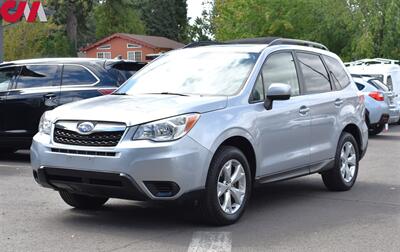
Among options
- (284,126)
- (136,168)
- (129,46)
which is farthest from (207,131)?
(129,46)

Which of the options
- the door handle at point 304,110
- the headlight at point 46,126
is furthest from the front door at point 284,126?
the headlight at point 46,126

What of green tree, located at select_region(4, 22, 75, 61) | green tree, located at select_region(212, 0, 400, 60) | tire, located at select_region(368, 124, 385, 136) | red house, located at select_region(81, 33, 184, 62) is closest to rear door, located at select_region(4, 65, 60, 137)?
tire, located at select_region(368, 124, 385, 136)

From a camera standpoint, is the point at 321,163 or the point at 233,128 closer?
the point at 233,128

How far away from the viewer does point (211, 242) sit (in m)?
5.77

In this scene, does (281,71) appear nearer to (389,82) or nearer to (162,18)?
(389,82)

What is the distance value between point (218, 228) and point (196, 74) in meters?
1.76

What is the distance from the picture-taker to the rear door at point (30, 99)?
10.8 m

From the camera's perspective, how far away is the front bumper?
19.0 ft

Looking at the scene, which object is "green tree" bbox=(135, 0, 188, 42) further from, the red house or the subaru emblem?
the subaru emblem

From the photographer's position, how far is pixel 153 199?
5918mm

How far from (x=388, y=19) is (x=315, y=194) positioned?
26247mm

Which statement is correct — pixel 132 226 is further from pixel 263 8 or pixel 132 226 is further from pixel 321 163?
pixel 263 8

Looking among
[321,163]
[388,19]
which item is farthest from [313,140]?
[388,19]

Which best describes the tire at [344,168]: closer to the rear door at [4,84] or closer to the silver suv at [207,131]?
the silver suv at [207,131]
